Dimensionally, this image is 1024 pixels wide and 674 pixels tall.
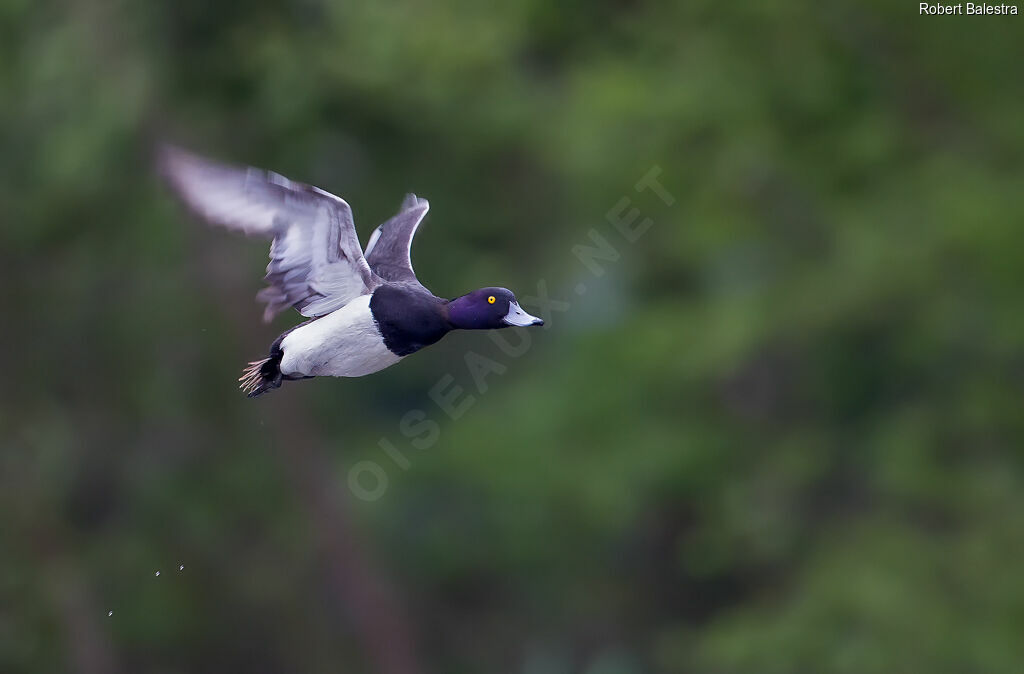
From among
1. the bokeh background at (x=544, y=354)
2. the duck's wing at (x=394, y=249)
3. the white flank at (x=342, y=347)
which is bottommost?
the bokeh background at (x=544, y=354)

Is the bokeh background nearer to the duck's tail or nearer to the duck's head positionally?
the duck's tail

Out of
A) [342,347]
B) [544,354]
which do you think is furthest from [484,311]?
[544,354]

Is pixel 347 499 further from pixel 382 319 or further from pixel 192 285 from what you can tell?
pixel 382 319

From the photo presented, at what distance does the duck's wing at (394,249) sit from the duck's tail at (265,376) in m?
0.67

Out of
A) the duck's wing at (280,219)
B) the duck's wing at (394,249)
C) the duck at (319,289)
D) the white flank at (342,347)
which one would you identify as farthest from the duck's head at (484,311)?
→ the duck's wing at (394,249)

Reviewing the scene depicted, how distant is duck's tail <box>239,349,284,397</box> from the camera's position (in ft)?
17.9

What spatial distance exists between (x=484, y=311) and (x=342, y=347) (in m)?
0.53

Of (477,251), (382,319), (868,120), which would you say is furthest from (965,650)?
(382,319)

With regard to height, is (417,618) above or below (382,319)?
below

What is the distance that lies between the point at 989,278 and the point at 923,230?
23.1 inches

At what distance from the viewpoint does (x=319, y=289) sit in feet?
17.8

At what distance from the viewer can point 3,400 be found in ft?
45.3

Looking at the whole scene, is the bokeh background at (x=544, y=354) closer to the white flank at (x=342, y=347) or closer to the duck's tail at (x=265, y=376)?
the duck's tail at (x=265, y=376)

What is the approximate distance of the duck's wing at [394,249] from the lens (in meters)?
6.00
